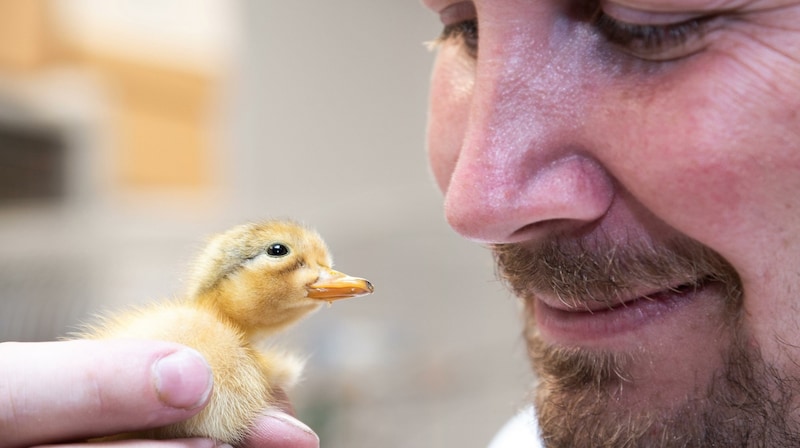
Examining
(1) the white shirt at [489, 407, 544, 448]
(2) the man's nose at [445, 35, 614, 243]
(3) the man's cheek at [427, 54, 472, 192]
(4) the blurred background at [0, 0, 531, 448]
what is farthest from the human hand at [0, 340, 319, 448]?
(4) the blurred background at [0, 0, 531, 448]

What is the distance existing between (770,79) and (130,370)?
0.52 m

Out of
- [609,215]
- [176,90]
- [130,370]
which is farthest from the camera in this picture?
[176,90]

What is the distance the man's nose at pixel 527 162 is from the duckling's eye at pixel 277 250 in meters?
0.16

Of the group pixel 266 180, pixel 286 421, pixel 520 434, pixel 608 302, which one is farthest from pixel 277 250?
pixel 266 180

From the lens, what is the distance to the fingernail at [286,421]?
70 cm

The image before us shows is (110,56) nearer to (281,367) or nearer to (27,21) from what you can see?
(27,21)

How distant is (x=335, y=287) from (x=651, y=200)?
0.93ft

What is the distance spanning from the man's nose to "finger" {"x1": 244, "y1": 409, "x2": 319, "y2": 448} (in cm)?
22

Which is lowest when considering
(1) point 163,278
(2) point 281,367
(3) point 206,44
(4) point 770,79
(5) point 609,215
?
(1) point 163,278

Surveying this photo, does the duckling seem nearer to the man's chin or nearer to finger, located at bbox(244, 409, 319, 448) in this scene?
finger, located at bbox(244, 409, 319, 448)

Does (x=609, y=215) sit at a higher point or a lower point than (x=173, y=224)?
higher

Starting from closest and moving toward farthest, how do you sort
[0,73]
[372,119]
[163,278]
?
1. [163,278]
2. [0,73]
3. [372,119]

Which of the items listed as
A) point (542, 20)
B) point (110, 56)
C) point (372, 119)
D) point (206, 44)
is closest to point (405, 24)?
point (372, 119)

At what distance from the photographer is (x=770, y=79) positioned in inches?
25.7
